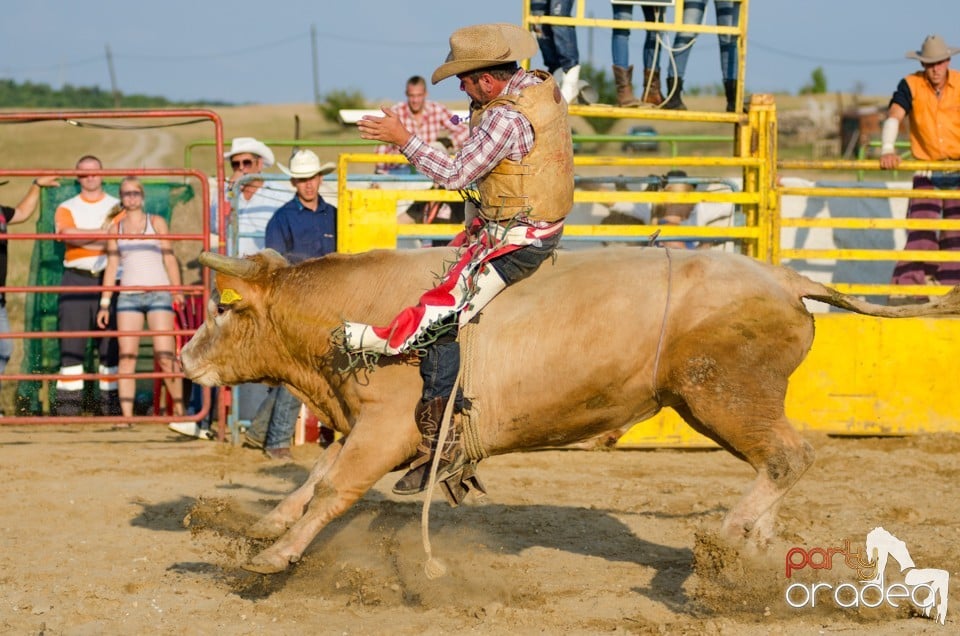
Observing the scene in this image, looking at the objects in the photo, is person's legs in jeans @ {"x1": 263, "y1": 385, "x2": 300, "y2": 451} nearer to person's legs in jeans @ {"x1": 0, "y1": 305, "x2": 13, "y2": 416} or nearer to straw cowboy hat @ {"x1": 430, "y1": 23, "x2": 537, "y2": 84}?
person's legs in jeans @ {"x1": 0, "y1": 305, "x2": 13, "y2": 416}

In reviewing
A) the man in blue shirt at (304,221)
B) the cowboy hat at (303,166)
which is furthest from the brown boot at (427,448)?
the cowboy hat at (303,166)

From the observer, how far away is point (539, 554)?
586 cm

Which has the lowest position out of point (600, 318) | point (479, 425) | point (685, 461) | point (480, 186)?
point (685, 461)

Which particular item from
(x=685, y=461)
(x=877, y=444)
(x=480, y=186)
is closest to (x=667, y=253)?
(x=480, y=186)

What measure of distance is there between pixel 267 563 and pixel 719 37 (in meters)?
6.15

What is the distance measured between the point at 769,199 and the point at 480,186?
4.13m

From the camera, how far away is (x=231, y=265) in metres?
5.34

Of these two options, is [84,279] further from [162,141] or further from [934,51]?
[162,141]

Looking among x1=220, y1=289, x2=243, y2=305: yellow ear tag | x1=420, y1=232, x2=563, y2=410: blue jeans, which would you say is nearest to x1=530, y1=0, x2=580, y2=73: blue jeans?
x1=420, y1=232, x2=563, y2=410: blue jeans

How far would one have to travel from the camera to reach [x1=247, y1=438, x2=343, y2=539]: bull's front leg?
17.3 feet

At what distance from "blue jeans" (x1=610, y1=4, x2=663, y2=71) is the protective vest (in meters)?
2.40

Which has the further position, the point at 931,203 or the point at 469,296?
the point at 931,203

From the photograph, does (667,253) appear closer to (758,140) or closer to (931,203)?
(758,140)

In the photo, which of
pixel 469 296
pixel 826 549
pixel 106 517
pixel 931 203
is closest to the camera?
pixel 469 296
